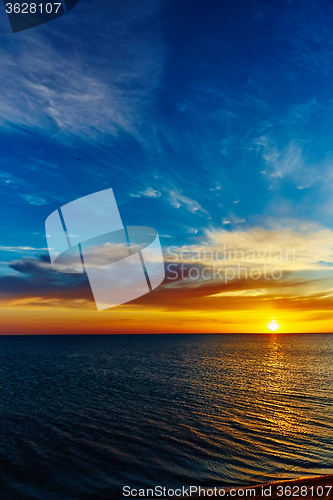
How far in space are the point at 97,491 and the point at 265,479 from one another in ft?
30.7

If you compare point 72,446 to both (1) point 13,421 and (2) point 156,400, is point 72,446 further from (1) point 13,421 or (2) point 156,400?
(2) point 156,400

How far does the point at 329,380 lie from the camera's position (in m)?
48.4

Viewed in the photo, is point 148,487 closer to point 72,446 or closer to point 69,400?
point 72,446

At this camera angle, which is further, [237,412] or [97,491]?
[237,412]

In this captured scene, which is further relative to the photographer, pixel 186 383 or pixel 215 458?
pixel 186 383

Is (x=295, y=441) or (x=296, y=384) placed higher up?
(x=295, y=441)

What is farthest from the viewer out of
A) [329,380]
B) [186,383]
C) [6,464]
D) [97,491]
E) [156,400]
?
[329,380]

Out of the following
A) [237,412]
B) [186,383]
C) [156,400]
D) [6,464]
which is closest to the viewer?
[6,464]

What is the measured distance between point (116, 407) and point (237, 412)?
12938 mm

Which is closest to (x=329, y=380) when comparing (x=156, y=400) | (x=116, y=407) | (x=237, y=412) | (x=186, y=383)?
(x=186, y=383)

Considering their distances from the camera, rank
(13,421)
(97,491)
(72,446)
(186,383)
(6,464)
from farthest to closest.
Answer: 1. (186,383)
2. (13,421)
3. (72,446)
4. (6,464)
5. (97,491)

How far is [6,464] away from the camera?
17.9 meters

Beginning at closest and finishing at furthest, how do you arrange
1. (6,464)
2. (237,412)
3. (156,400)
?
(6,464), (237,412), (156,400)

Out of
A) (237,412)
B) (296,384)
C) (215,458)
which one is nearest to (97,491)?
(215,458)
